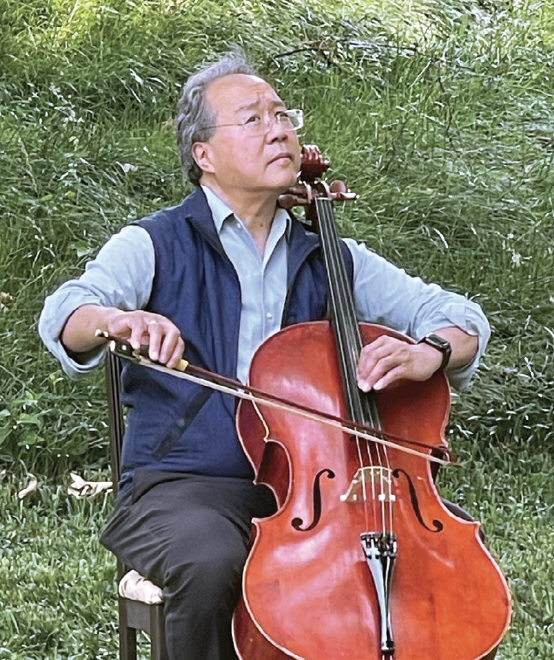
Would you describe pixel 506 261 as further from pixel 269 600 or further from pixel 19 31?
pixel 269 600

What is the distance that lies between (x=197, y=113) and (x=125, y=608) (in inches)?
37.8

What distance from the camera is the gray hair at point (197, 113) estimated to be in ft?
7.08

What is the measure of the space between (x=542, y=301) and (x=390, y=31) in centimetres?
181

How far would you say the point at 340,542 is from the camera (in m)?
1.58

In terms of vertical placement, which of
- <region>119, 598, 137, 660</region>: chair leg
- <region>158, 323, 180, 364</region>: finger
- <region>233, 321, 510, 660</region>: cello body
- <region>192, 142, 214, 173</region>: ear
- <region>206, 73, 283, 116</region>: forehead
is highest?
<region>206, 73, 283, 116</region>: forehead

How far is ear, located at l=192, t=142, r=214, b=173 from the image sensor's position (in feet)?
7.01

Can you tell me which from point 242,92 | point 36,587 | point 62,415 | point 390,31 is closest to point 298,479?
point 242,92

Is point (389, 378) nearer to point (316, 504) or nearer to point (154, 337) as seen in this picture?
point (316, 504)

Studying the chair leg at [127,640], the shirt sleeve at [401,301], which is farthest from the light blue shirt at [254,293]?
the chair leg at [127,640]

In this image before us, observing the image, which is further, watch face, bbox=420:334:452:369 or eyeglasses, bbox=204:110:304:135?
eyeglasses, bbox=204:110:304:135

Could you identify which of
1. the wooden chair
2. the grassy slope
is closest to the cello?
the wooden chair

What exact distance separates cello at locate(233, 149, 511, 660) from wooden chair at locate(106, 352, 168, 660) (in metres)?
0.22

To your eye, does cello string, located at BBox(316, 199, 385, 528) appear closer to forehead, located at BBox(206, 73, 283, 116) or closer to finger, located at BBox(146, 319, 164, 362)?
forehead, located at BBox(206, 73, 283, 116)

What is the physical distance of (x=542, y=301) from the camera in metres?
3.99
